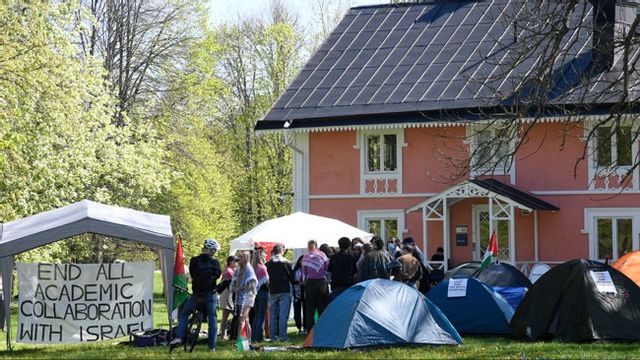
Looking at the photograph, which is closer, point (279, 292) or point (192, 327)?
point (192, 327)

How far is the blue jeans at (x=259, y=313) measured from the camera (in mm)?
19797

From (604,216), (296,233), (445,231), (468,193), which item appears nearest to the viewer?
(296,233)

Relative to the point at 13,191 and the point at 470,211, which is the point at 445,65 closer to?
the point at 470,211

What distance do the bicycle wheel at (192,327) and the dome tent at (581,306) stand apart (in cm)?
519

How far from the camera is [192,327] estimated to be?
61.0ft

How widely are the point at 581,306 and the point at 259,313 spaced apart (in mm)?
5220

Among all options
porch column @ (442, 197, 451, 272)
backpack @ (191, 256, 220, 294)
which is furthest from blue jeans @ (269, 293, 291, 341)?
porch column @ (442, 197, 451, 272)

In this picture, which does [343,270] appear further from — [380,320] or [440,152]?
[440,152]

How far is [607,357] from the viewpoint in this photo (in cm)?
1588

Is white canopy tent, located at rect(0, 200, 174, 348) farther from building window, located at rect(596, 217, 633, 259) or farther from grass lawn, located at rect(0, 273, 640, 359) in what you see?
building window, located at rect(596, 217, 633, 259)

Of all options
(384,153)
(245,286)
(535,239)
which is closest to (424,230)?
(384,153)

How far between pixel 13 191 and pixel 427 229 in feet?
38.6

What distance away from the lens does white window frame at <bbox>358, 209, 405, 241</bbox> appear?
35.2 m

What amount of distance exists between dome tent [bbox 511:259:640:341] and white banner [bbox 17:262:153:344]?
650cm
